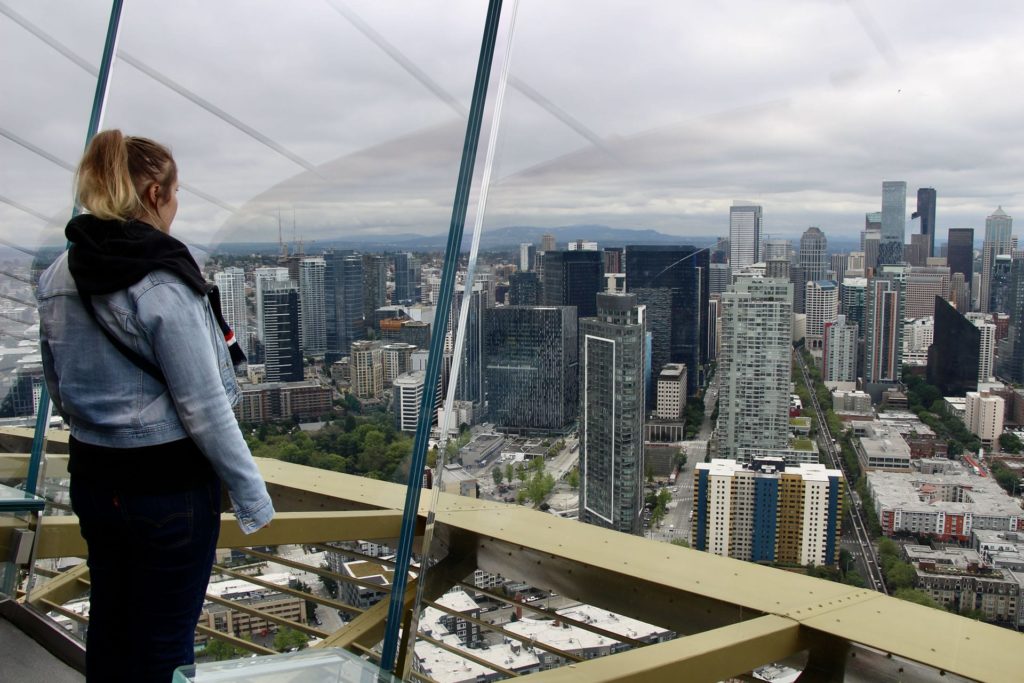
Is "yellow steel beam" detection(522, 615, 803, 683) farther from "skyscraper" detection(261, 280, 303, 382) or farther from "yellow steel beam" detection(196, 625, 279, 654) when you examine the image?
"skyscraper" detection(261, 280, 303, 382)

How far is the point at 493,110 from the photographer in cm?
198

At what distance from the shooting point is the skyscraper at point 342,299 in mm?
2166

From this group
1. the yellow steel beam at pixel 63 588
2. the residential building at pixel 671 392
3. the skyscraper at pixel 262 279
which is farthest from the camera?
the yellow steel beam at pixel 63 588

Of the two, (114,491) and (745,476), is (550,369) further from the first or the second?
(114,491)

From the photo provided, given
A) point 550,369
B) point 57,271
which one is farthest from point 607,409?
point 57,271

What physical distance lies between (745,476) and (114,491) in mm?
1228

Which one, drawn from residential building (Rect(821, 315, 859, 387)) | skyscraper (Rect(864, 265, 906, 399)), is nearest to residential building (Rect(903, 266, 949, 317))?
skyscraper (Rect(864, 265, 906, 399))

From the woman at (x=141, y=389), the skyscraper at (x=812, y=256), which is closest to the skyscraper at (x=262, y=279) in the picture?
the woman at (x=141, y=389)

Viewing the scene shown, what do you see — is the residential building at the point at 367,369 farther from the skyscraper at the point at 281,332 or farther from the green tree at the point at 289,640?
the green tree at the point at 289,640

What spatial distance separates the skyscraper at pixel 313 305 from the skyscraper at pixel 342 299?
0.01 m

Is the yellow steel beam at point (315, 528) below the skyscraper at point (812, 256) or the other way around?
below

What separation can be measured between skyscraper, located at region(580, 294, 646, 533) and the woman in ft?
2.83

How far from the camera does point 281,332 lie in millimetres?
2318

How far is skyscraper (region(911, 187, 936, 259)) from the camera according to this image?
5.60 feet
